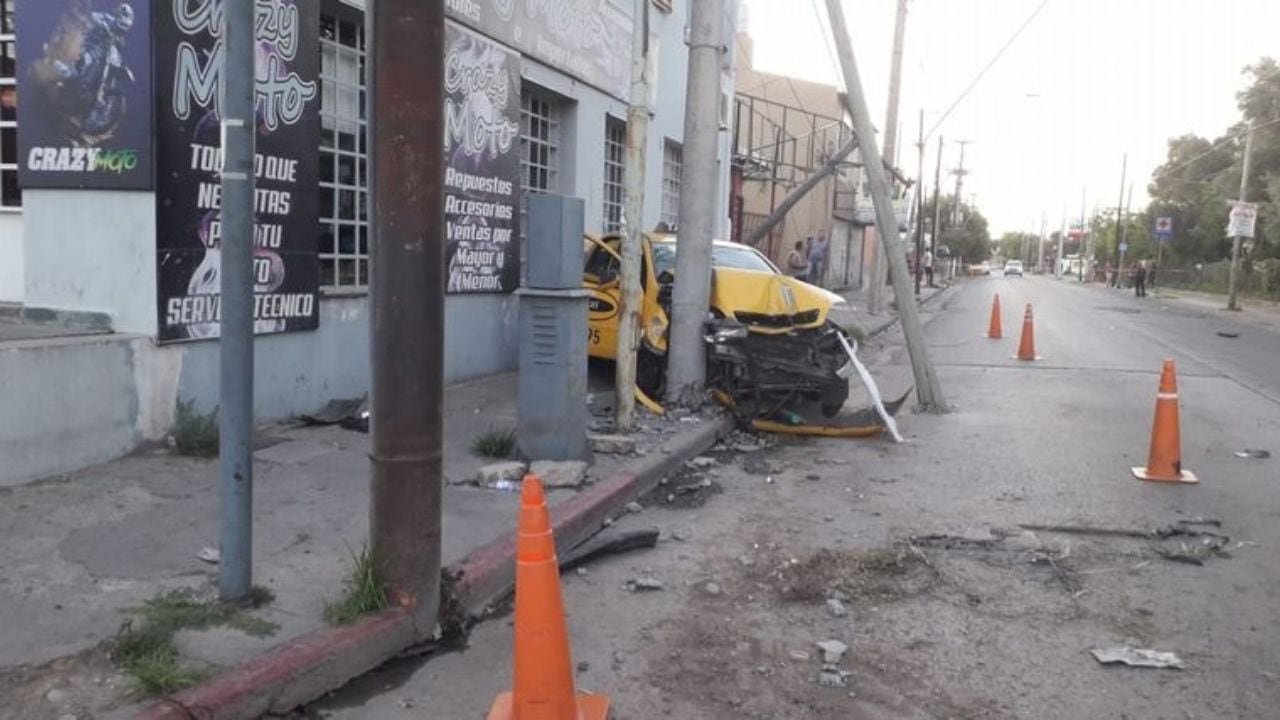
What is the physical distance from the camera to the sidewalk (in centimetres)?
361

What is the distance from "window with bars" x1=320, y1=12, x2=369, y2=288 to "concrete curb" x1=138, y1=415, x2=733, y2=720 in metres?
3.94

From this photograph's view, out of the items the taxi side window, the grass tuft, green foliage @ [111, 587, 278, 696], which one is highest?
the taxi side window

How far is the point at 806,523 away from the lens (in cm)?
639

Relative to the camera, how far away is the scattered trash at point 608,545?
17.8 feet

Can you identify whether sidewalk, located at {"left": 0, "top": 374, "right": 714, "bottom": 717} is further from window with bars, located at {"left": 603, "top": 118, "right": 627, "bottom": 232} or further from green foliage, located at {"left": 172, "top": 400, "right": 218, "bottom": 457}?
window with bars, located at {"left": 603, "top": 118, "right": 627, "bottom": 232}

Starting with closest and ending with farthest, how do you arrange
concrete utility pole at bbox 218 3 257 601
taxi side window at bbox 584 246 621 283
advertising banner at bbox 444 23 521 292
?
1. concrete utility pole at bbox 218 3 257 601
2. advertising banner at bbox 444 23 521 292
3. taxi side window at bbox 584 246 621 283

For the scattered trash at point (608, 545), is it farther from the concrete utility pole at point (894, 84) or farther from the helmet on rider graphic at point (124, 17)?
the concrete utility pole at point (894, 84)

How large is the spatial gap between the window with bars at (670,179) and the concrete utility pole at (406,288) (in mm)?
13062

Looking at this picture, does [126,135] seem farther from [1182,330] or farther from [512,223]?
[1182,330]

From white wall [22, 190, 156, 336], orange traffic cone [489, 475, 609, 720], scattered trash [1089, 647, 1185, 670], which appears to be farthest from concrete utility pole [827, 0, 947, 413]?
orange traffic cone [489, 475, 609, 720]

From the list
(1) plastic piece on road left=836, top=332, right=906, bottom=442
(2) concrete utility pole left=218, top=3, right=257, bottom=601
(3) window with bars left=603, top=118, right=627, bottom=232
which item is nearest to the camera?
(2) concrete utility pole left=218, top=3, right=257, bottom=601

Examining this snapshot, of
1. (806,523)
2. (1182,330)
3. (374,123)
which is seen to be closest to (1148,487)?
(806,523)

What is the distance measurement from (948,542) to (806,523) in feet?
2.89

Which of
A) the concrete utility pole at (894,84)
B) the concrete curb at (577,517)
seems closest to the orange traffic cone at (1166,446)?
the concrete curb at (577,517)
